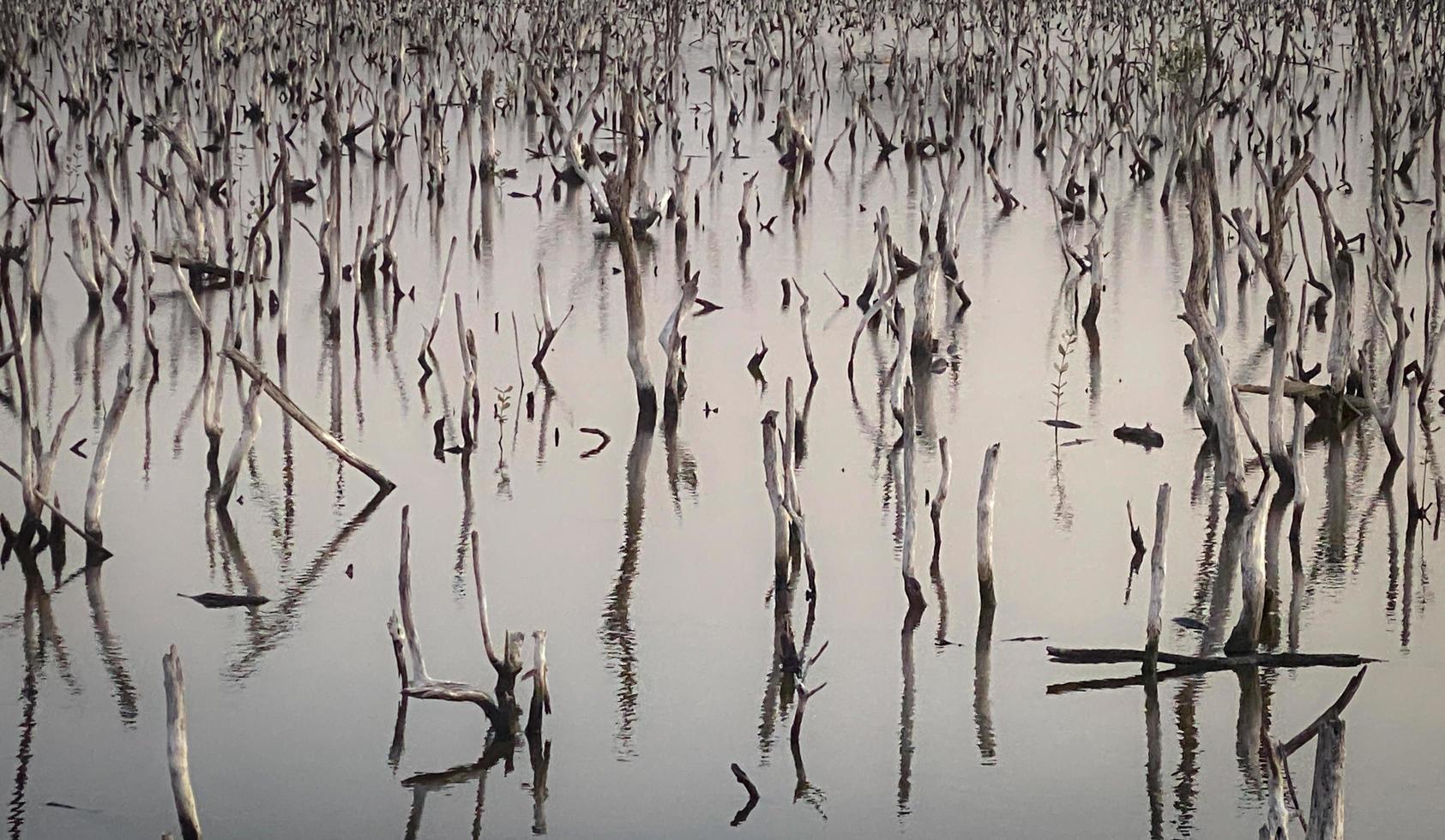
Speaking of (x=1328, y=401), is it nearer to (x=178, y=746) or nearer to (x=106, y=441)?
(x=106, y=441)

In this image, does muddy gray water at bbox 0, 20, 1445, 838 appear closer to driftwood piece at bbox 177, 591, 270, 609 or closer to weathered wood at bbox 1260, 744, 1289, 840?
driftwood piece at bbox 177, 591, 270, 609

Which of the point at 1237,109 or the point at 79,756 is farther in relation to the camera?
the point at 1237,109

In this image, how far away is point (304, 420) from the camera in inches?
249

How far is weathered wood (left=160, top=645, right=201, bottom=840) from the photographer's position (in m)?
3.54

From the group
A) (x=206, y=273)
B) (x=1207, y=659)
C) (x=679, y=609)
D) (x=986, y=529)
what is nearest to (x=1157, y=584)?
(x=1207, y=659)

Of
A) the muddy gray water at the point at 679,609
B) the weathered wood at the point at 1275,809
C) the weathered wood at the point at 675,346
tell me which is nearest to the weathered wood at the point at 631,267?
the weathered wood at the point at 675,346

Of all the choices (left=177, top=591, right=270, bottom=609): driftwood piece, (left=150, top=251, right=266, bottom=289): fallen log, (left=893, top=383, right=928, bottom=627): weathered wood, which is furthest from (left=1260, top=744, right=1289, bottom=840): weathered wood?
(left=150, top=251, right=266, bottom=289): fallen log

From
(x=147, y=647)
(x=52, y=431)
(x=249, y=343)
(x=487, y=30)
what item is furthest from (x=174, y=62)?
(x=147, y=647)

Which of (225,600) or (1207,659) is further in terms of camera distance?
(225,600)

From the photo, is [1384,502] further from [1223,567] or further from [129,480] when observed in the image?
[129,480]

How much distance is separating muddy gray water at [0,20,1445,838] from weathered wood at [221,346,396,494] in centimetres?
12

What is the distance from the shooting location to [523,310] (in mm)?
10203

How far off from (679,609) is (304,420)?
1565mm

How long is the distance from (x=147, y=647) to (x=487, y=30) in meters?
20.2
